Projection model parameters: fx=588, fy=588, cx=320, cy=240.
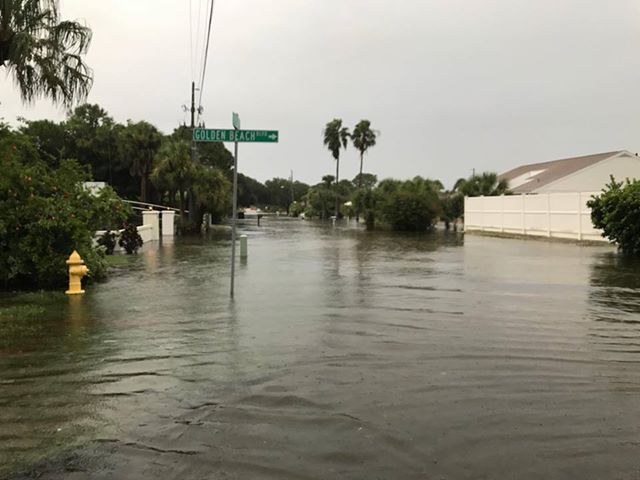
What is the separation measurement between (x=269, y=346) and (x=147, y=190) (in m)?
51.4

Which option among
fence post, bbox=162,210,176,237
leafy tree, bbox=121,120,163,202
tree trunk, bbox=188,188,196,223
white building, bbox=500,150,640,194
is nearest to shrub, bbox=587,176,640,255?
fence post, bbox=162,210,176,237

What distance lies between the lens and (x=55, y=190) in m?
11.8

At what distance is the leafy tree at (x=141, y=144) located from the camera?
158 ft

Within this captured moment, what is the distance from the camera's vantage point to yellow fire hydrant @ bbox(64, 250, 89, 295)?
1073cm

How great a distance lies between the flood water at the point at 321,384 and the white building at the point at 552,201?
15.8 meters

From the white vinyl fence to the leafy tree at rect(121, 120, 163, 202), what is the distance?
86.4ft

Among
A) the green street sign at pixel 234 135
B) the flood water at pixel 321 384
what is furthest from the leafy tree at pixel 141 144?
the green street sign at pixel 234 135

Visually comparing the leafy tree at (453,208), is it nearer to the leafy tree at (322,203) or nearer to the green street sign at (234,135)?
the leafy tree at (322,203)

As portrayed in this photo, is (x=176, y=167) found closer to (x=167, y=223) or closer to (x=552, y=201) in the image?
(x=167, y=223)

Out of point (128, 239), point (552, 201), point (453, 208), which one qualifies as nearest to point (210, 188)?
point (128, 239)

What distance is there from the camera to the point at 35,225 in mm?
10977

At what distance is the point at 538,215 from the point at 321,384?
26.3m

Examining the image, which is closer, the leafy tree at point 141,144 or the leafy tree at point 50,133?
the leafy tree at point 141,144

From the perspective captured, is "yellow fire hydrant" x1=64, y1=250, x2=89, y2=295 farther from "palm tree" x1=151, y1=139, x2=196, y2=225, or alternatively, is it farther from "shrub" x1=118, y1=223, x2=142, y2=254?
"palm tree" x1=151, y1=139, x2=196, y2=225
